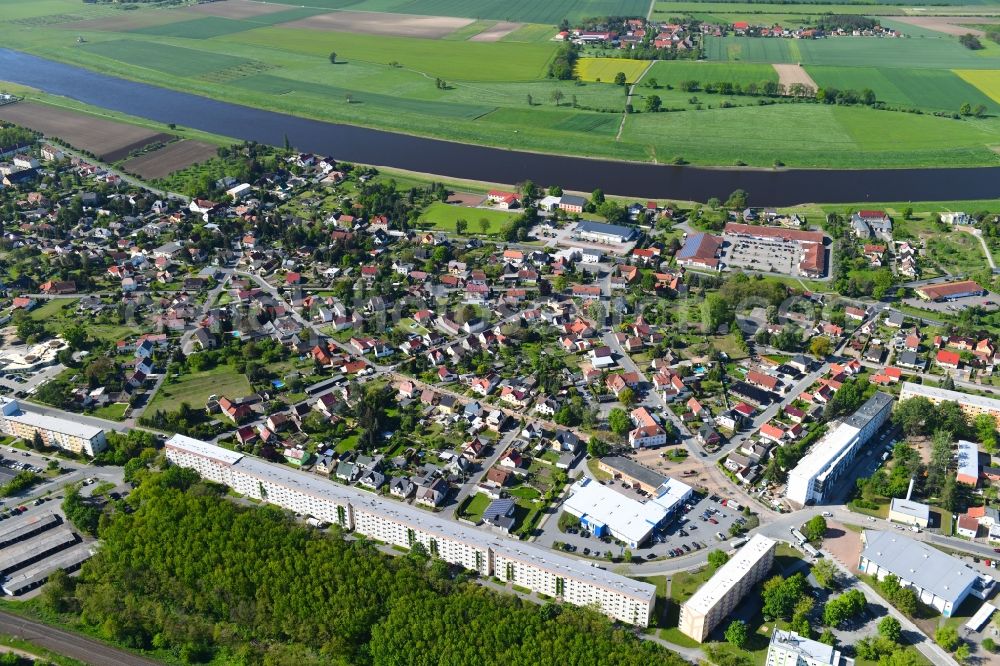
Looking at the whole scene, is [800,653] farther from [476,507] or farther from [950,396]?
[950,396]

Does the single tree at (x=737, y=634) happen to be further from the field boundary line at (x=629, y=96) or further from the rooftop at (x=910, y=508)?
the field boundary line at (x=629, y=96)

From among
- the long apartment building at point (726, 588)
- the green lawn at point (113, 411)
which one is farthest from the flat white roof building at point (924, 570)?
the green lawn at point (113, 411)

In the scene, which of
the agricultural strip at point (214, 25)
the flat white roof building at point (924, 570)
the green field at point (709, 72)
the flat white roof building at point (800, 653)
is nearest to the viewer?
the flat white roof building at point (800, 653)

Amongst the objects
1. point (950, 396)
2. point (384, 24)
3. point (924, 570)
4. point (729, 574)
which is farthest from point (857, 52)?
point (729, 574)

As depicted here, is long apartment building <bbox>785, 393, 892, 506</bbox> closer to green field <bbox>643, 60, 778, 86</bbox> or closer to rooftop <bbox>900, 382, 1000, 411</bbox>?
rooftop <bbox>900, 382, 1000, 411</bbox>

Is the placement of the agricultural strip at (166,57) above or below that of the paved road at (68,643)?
above

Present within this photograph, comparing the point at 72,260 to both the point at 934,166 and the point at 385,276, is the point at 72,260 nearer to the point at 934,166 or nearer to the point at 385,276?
the point at 385,276

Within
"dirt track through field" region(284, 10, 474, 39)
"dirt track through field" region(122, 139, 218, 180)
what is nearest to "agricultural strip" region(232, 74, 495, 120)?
"dirt track through field" region(122, 139, 218, 180)
